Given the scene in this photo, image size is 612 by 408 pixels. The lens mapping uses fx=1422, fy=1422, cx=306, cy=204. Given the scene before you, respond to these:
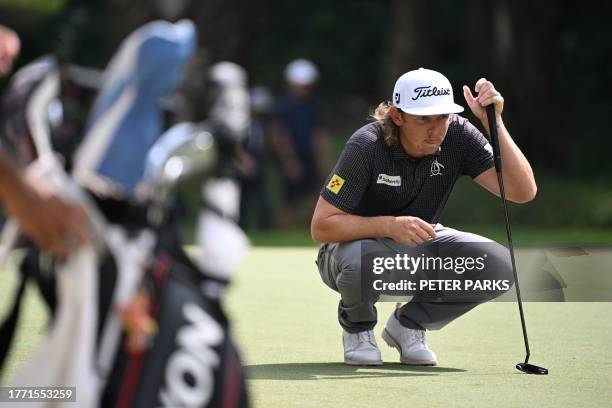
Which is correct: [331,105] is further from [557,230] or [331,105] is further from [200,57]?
[557,230]

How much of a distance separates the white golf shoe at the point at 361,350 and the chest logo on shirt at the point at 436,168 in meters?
0.83

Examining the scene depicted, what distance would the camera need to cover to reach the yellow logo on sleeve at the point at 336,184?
6746 mm

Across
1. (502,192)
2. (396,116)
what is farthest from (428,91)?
(502,192)

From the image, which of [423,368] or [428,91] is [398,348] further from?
[428,91]

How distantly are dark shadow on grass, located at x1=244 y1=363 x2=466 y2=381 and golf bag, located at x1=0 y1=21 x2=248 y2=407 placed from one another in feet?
7.51

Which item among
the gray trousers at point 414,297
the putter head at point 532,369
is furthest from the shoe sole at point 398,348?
the putter head at point 532,369

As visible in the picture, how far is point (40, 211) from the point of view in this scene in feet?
11.6

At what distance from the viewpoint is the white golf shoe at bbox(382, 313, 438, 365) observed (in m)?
6.73

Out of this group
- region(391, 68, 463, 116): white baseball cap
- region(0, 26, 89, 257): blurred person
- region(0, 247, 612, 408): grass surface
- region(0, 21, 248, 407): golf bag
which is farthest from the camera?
region(391, 68, 463, 116): white baseball cap

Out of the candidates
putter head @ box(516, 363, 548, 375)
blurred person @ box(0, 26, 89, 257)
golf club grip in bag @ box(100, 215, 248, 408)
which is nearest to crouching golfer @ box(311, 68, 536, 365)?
putter head @ box(516, 363, 548, 375)

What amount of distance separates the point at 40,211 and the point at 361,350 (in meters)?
3.38

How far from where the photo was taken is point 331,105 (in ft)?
85.6

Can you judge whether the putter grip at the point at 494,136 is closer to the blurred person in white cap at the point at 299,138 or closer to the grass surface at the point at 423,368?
the grass surface at the point at 423,368

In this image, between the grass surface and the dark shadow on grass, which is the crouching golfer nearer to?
the dark shadow on grass
